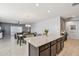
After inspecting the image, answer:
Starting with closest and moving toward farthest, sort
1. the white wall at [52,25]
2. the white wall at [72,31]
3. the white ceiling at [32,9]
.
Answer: the white ceiling at [32,9], the white wall at [52,25], the white wall at [72,31]

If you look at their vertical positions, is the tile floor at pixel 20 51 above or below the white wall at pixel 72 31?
below

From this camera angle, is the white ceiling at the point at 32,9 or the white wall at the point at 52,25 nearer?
the white ceiling at the point at 32,9

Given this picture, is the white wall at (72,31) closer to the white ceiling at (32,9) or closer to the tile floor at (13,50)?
the white ceiling at (32,9)

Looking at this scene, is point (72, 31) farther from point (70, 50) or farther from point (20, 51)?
point (20, 51)

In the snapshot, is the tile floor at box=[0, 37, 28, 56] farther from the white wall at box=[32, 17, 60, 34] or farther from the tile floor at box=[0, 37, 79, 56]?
the white wall at box=[32, 17, 60, 34]

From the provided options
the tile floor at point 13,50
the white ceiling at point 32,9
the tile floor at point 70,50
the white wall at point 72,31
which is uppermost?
the white ceiling at point 32,9

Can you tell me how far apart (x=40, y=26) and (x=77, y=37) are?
182 inches

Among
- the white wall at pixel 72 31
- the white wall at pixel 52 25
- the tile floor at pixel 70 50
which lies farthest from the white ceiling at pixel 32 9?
the white wall at pixel 72 31

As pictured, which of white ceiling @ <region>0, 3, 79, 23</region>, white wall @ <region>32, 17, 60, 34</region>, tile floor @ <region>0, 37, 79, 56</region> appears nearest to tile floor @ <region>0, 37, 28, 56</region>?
tile floor @ <region>0, 37, 79, 56</region>

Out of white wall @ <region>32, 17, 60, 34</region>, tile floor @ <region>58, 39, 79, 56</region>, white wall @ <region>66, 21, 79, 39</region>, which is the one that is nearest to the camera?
tile floor @ <region>58, 39, 79, 56</region>

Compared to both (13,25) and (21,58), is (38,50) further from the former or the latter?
(13,25)

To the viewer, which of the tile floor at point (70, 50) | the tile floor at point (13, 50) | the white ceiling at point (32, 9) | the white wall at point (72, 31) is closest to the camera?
the tile floor at point (13, 50)

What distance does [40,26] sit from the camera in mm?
11438

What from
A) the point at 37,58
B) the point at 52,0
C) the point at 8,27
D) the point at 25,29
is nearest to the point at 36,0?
the point at 52,0
